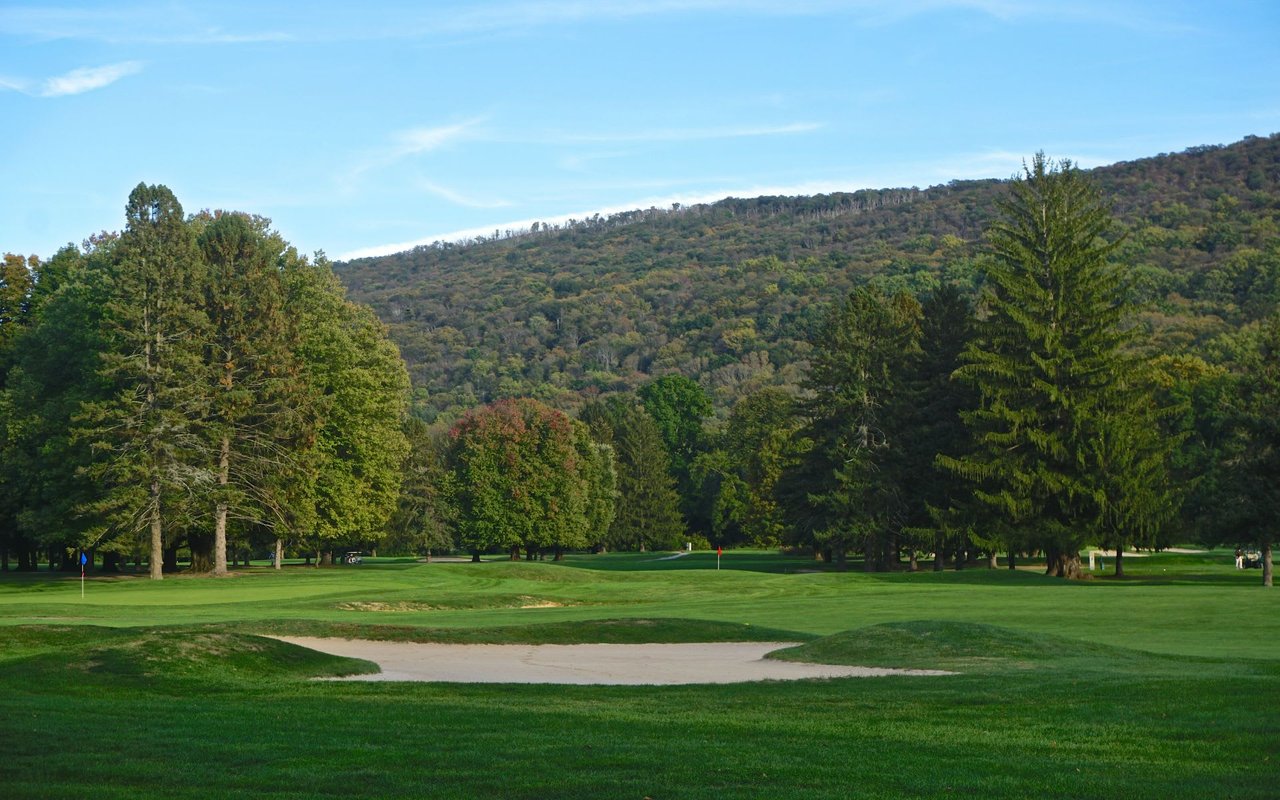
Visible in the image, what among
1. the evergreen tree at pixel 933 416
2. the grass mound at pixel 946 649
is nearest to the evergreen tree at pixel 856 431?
the evergreen tree at pixel 933 416

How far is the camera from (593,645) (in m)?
27.5

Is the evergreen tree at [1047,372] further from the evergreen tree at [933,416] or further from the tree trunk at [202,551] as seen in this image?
the tree trunk at [202,551]

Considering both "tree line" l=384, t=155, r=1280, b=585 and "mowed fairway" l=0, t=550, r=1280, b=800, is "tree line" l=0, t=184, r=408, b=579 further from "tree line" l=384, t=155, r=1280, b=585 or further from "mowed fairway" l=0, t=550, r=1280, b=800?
"tree line" l=384, t=155, r=1280, b=585

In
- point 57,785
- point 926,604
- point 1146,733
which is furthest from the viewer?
point 926,604

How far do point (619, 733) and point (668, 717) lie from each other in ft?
5.62

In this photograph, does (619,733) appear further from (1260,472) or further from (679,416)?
(679,416)

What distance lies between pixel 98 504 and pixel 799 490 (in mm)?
37410

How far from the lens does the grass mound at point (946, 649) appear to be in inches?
864

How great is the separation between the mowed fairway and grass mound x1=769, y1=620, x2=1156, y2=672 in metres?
0.08

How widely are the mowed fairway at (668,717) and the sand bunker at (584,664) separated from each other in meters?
1.03

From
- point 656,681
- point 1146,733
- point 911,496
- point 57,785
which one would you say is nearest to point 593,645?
point 656,681

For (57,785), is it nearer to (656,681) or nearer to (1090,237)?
(656,681)

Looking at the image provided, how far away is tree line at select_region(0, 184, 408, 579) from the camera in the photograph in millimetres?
53344

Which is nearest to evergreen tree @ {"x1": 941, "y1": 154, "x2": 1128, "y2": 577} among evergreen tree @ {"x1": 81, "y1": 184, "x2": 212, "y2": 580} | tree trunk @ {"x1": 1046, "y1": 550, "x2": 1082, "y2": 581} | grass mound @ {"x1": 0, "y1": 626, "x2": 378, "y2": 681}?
tree trunk @ {"x1": 1046, "y1": 550, "x2": 1082, "y2": 581}
